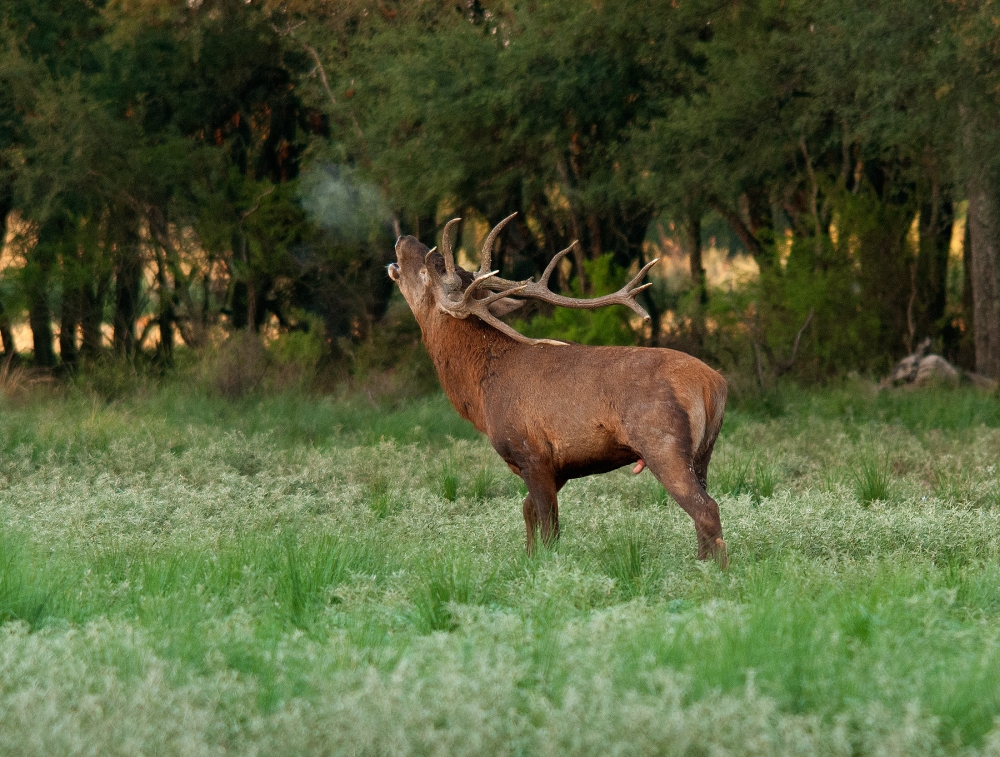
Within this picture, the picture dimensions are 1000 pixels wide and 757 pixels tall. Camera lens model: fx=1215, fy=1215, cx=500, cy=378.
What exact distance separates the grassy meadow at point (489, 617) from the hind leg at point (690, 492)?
0.53 feet

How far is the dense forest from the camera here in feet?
49.0

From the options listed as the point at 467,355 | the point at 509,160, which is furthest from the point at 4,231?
the point at 467,355

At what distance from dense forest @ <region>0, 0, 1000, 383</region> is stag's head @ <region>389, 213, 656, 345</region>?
7199mm

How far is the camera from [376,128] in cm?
1706

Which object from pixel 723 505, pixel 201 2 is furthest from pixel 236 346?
pixel 723 505

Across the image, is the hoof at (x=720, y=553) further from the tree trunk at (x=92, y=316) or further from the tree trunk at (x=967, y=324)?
the tree trunk at (x=92, y=316)

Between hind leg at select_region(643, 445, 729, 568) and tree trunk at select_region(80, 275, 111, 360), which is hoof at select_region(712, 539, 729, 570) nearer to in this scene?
hind leg at select_region(643, 445, 729, 568)

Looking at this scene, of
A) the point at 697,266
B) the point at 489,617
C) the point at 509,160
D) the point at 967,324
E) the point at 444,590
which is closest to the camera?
the point at 489,617

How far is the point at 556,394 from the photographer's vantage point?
20.2 ft

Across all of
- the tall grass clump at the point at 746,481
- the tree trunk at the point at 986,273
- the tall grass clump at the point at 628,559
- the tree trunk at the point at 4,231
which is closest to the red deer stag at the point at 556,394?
the tall grass clump at the point at 628,559

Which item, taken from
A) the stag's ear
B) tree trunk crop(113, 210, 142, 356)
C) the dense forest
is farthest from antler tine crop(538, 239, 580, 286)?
tree trunk crop(113, 210, 142, 356)

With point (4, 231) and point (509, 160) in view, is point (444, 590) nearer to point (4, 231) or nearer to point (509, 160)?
point (509, 160)

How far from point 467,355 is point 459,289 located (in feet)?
1.38

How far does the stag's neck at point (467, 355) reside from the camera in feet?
21.6
